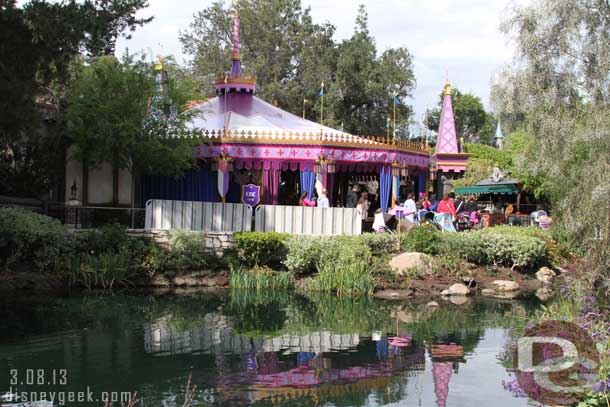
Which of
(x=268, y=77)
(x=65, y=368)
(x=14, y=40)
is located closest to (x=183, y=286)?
(x=14, y=40)

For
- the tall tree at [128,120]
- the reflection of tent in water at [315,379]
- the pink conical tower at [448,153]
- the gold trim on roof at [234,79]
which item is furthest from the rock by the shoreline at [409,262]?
the gold trim on roof at [234,79]

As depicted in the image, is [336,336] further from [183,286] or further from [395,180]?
[395,180]

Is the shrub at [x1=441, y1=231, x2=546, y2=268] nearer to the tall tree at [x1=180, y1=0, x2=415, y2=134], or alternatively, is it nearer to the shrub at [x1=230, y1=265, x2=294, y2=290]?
the shrub at [x1=230, y1=265, x2=294, y2=290]

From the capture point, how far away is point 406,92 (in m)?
39.8

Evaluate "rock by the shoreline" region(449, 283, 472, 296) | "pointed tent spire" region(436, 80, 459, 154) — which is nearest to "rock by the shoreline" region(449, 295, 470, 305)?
"rock by the shoreline" region(449, 283, 472, 296)

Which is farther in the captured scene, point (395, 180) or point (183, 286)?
point (395, 180)

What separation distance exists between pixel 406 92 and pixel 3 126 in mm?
28297

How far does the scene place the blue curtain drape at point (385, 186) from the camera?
72.2 ft

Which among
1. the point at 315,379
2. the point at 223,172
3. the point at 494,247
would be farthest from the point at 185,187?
the point at 315,379

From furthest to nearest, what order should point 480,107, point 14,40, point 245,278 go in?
point 480,107 < point 245,278 < point 14,40

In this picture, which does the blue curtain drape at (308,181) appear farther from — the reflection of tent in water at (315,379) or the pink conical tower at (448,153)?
the reflection of tent in water at (315,379)

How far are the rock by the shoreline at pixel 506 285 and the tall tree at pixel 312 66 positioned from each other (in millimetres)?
20358

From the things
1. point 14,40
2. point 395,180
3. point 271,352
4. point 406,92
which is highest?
point 406,92

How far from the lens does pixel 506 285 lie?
17.8 metres
